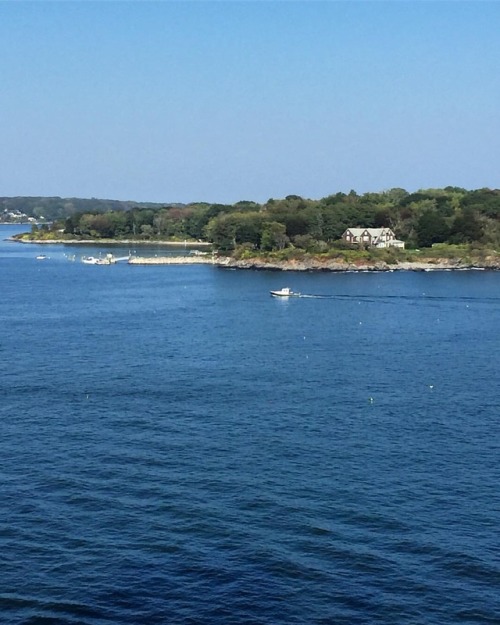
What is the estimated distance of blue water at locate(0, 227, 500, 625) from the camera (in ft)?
70.5

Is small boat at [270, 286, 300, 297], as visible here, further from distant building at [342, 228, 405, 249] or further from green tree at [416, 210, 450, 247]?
green tree at [416, 210, 450, 247]

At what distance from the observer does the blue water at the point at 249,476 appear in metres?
21.5

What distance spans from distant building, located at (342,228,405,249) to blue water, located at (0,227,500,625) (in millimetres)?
66460

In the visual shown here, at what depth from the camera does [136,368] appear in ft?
154

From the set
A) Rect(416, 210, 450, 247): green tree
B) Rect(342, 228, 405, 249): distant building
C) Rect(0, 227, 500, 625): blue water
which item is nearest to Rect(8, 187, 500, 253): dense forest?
Rect(416, 210, 450, 247): green tree

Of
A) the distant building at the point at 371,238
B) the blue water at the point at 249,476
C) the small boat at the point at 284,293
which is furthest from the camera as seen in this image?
the distant building at the point at 371,238

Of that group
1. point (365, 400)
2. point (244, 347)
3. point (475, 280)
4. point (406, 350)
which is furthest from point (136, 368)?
point (475, 280)

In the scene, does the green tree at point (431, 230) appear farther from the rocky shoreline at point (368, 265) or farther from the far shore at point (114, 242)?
the far shore at point (114, 242)

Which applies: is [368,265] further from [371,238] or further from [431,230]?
[431,230]

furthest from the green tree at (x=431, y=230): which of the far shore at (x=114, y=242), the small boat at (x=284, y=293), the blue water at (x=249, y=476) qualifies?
the blue water at (x=249, y=476)

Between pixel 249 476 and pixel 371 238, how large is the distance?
329 ft

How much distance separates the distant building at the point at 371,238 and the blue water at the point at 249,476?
66.5m

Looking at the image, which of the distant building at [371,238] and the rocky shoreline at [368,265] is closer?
the rocky shoreline at [368,265]

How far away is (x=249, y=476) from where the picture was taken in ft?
96.6
